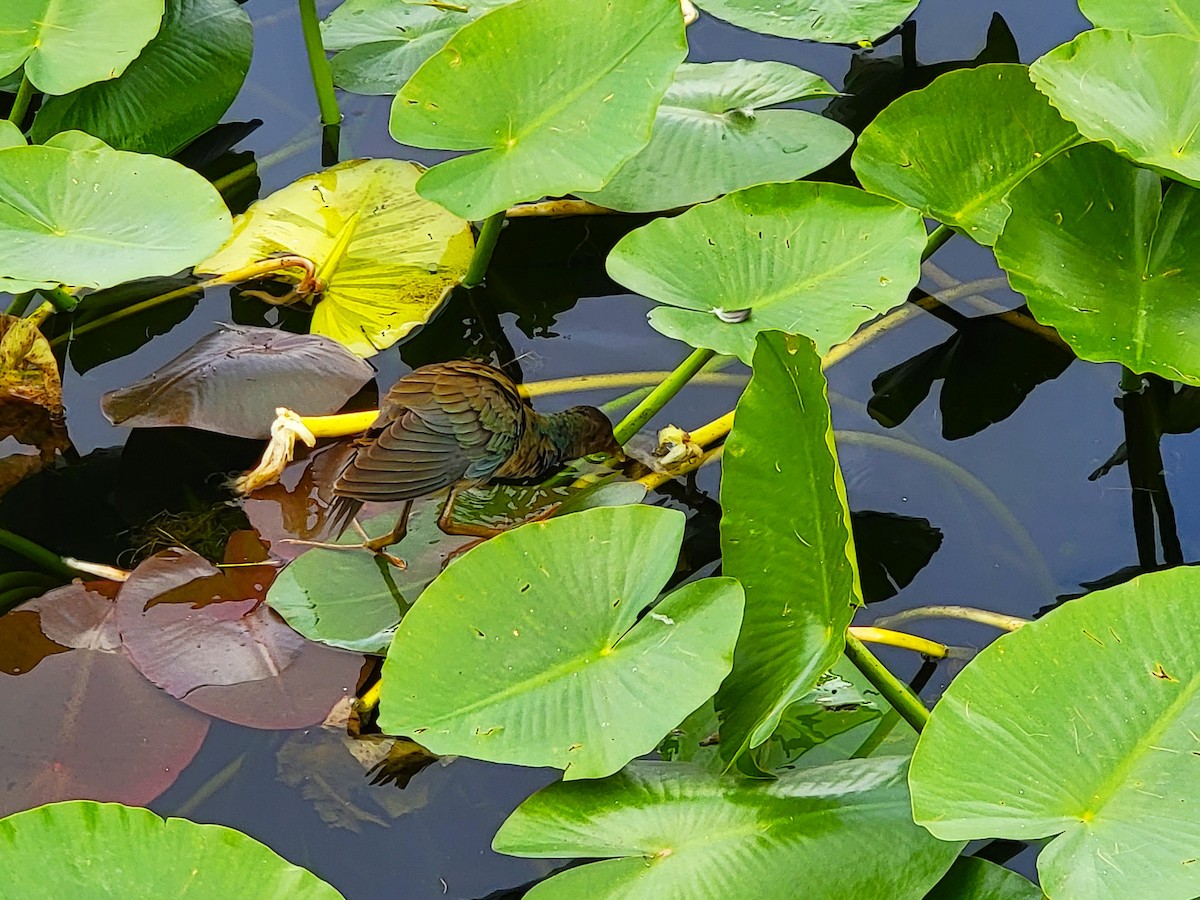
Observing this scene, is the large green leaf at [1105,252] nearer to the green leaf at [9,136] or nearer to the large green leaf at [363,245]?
the large green leaf at [363,245]

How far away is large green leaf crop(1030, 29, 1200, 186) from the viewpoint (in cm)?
101

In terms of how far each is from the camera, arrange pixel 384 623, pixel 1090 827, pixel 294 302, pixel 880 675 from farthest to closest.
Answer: pixel 294 302 < pixel 384 623 < pixel 880 675 < pixel 1090 827

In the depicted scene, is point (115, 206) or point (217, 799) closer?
point (217, 799)

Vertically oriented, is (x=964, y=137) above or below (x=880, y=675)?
above

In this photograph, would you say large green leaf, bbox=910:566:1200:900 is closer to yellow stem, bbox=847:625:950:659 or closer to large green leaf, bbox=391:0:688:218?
yellow stem, bbox=847:625:950:659

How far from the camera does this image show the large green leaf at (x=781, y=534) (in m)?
0.79

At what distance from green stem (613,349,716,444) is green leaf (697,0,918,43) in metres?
0.44

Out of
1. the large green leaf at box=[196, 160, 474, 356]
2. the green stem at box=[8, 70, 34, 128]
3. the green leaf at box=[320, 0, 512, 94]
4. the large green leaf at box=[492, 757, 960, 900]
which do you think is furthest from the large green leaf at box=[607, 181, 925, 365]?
the green stem at box=[8, 70, 34, 128]

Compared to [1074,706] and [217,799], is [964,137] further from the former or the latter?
[217,799]

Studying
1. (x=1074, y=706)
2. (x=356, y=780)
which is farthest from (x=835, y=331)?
(x=356, y=780)

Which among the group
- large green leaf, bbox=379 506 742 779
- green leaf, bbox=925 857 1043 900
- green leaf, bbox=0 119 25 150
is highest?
green leaf, bbox=0 119 25 150

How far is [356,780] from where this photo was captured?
908 millimetres

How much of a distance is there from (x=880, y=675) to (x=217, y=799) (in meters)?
0.52

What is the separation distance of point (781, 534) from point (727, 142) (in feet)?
1.89
